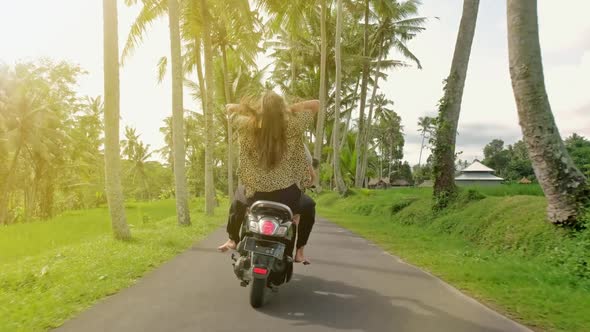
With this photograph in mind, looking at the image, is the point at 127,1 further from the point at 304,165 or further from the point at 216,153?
the point at 216,153

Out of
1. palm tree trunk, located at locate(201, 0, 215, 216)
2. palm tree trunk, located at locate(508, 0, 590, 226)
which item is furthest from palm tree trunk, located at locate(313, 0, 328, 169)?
palm tree trunk, located at locate(508, 0, 590, 226)

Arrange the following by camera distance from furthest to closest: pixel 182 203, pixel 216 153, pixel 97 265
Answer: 1. pixel 216 153
2. pixel 182 203
3. pixel 97 265

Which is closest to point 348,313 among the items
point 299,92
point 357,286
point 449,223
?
point 357,286

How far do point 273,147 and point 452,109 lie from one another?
8.51 meters

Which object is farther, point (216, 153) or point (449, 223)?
point (216, 153)

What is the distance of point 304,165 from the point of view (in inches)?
178

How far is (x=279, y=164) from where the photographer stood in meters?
4.36

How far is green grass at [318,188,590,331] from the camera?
166 inches

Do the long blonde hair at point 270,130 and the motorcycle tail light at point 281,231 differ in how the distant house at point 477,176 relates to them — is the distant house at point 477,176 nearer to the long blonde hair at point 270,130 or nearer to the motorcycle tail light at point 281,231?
the long blonde hair at point 270,130

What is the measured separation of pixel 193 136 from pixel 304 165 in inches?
1952

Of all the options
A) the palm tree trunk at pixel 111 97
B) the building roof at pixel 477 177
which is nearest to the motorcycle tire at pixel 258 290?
the palm tree trunk at pixel 111 97

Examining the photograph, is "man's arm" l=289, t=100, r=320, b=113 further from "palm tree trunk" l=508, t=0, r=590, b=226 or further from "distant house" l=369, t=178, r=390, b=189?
"distant house" l=369, t=178, r=390, b=189

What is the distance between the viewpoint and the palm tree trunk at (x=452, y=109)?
11.4 metres

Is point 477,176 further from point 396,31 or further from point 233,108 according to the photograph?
point 233,108
